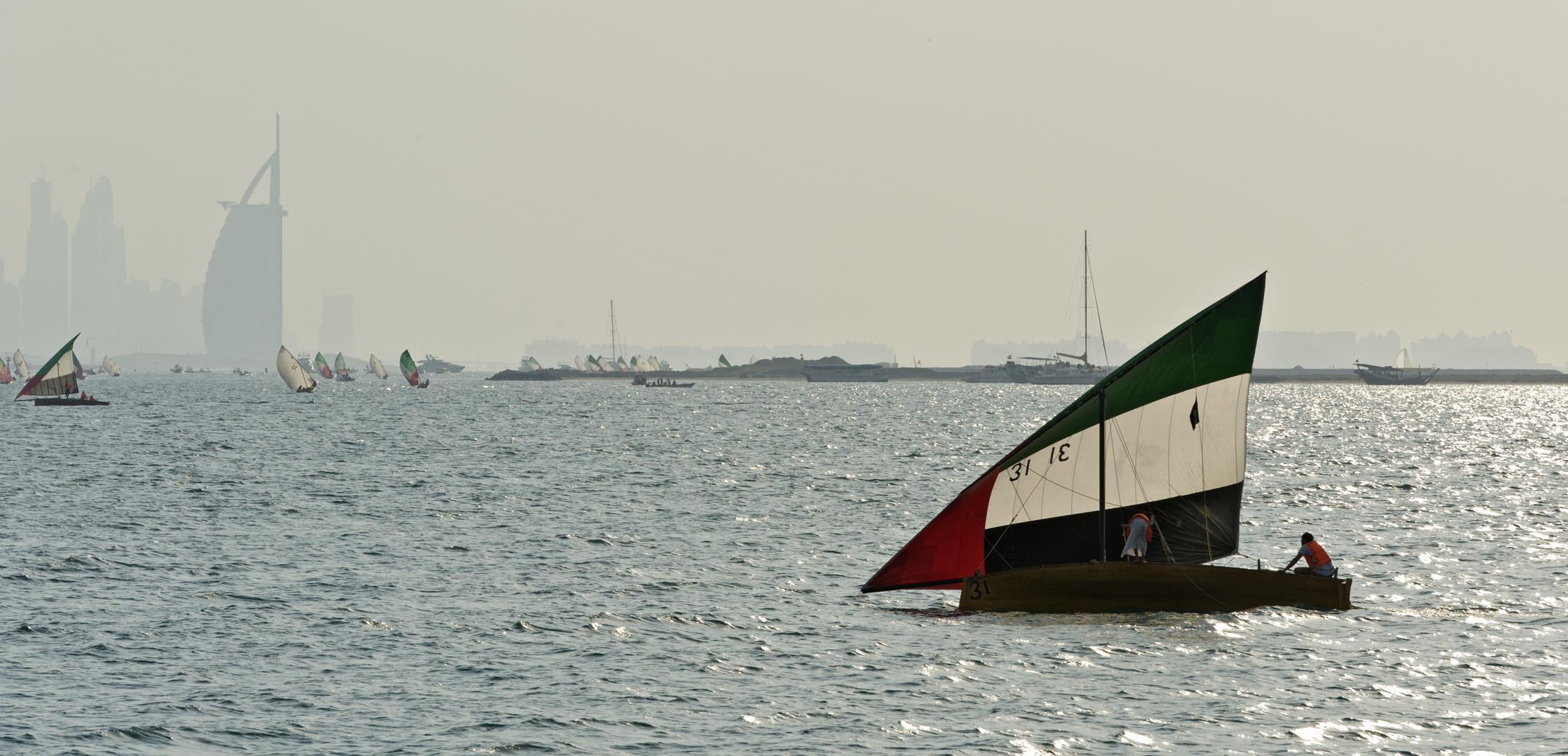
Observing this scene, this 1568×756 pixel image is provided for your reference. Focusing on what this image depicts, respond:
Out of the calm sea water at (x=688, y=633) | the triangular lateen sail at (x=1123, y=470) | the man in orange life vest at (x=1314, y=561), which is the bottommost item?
the calm sea water at (x=688, y=633)

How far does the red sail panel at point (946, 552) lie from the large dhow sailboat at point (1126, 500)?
0.03 metres

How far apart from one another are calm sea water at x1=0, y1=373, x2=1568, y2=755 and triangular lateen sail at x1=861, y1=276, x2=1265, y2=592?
153 centimetres

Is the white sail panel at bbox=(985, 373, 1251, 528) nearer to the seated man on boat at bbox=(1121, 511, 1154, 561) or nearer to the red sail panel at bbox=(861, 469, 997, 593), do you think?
the red sail panel at bbox=(861, 469, 997, 593)

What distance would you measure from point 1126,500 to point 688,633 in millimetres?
9859

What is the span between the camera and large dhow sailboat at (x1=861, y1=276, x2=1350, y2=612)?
28344 millimetres

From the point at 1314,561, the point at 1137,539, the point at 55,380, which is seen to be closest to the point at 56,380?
the point at 55,380

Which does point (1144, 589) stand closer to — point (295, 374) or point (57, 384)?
point (57, 384)

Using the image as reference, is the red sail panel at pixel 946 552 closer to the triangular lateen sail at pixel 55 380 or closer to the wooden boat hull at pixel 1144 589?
the wooden boat hull at pixel 1144 589

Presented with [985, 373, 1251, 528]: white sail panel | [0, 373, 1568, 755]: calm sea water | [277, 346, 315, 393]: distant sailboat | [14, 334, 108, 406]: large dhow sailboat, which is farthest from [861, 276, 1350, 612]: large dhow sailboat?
[277, 346, 315, 393]: distant sailboat

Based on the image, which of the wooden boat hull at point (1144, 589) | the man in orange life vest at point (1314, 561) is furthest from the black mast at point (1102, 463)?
the man in orange life vest at point (1314, 561)

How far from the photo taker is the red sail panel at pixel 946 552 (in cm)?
2909

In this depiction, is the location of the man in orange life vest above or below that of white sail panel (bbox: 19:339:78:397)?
below

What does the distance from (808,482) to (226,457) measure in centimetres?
3794

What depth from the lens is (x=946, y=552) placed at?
96.9ft
